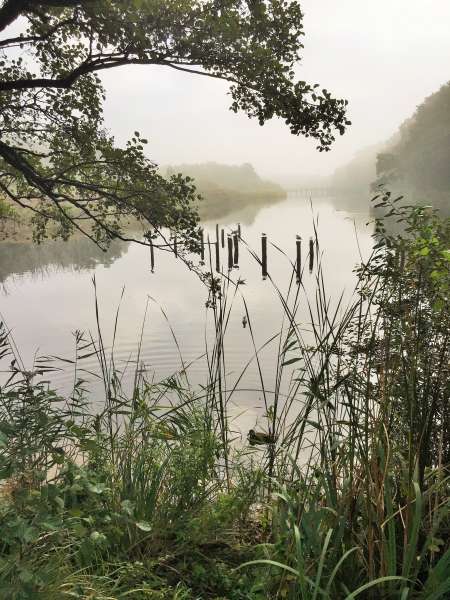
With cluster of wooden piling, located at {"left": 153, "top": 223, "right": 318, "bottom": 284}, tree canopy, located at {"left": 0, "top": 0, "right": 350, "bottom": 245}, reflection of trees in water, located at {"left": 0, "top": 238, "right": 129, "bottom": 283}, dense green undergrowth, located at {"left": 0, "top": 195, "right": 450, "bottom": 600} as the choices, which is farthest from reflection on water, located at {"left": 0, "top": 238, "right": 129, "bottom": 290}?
dense green undergrowth, located at {"left": 0, "top": 195, "right": 450, "bottom": 600}

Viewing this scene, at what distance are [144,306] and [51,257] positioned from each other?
53.0 ft

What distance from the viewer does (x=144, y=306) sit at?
1753cm

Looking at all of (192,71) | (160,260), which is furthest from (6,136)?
(160,260)

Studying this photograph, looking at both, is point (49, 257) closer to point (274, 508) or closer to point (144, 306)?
point (144, 306)

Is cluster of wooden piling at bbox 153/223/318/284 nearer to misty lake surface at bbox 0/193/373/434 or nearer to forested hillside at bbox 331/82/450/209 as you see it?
misty lake surface at bbox 0/193/373/434

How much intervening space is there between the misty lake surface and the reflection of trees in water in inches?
2.5

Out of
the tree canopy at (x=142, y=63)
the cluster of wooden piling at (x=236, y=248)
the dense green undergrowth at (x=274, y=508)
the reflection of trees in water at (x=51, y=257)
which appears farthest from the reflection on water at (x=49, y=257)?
the dense green undergrowth at (x=274, y=508)

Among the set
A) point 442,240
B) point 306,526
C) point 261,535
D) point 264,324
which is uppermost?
point 442,240

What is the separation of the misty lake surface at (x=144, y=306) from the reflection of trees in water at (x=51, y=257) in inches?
2.5

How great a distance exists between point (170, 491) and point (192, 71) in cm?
492

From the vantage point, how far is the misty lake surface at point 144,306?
10.8m

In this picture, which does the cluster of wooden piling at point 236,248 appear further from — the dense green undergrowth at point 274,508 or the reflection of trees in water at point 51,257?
the reflection of trees in water at point 51,257

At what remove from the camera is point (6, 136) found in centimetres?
812

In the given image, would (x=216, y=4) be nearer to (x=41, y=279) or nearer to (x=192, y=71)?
(x=192, y=71)
